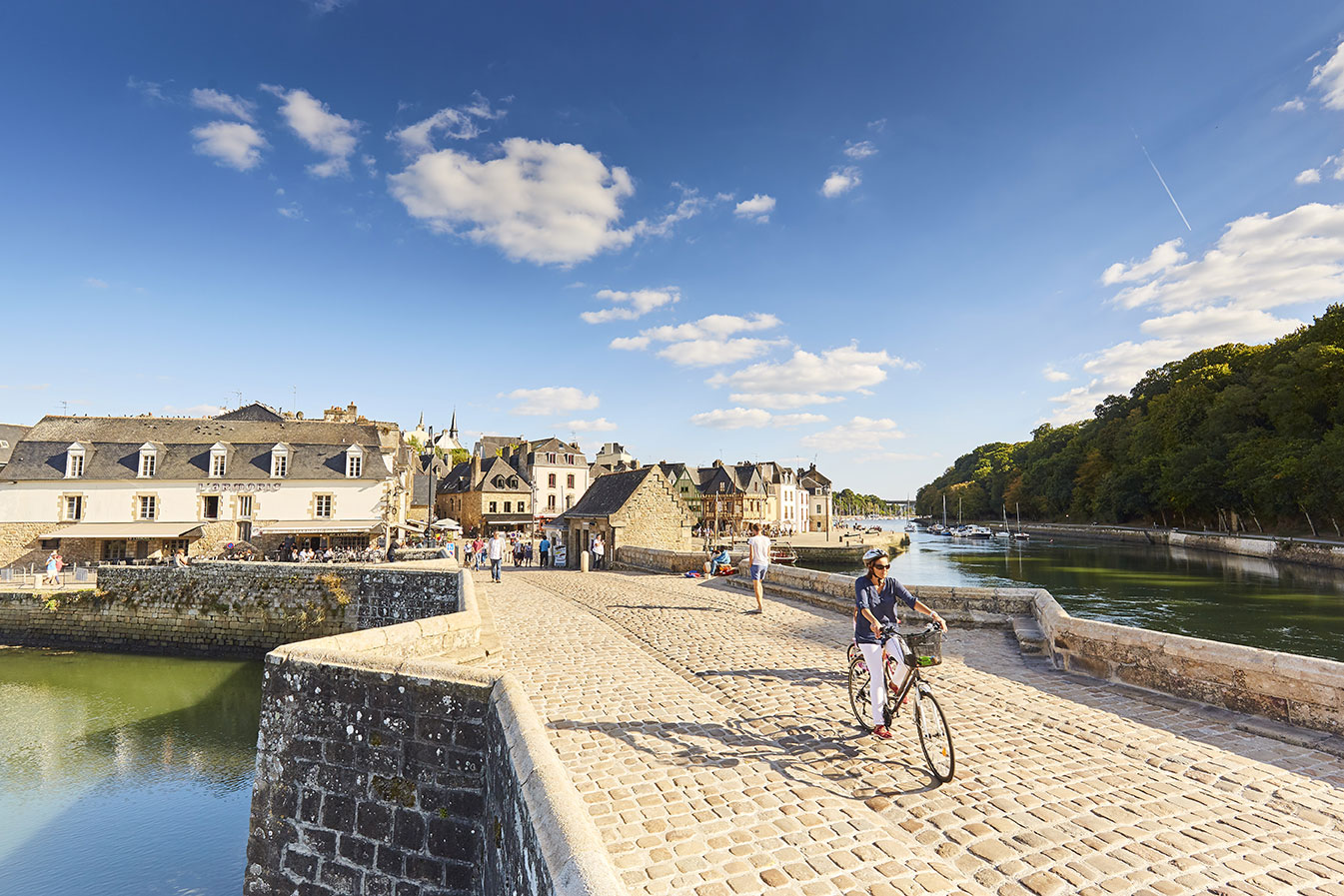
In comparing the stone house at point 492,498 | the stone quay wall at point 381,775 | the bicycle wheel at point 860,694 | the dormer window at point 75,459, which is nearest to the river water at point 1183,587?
the bicycle wheel at point 860,694

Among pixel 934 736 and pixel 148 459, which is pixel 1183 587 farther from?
pixel 148 459

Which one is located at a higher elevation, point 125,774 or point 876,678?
point 876,678

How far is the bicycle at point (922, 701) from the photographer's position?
15.4 feet

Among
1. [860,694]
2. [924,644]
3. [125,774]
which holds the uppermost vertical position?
[924,644]

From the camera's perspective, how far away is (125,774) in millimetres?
13289

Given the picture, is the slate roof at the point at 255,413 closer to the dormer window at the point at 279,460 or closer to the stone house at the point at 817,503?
the dormer window at the point at 279,460

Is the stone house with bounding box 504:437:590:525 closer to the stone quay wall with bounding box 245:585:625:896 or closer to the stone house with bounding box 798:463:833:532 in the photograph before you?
the stone house with bounding box 798:463:833:532

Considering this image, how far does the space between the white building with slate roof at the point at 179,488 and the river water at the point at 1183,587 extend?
98.4 ft

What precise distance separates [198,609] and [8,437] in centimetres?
2603

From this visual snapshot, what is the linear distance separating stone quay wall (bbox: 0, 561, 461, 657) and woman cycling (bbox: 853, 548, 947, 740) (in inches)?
693

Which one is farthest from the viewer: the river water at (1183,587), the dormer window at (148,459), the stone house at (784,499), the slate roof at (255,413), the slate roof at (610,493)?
the stone house at (784,499)

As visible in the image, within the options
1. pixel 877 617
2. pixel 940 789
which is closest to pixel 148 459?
pixel 877 617

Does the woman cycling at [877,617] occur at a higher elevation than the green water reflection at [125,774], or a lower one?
higher

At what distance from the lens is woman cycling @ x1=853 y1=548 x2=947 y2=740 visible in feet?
18.0
